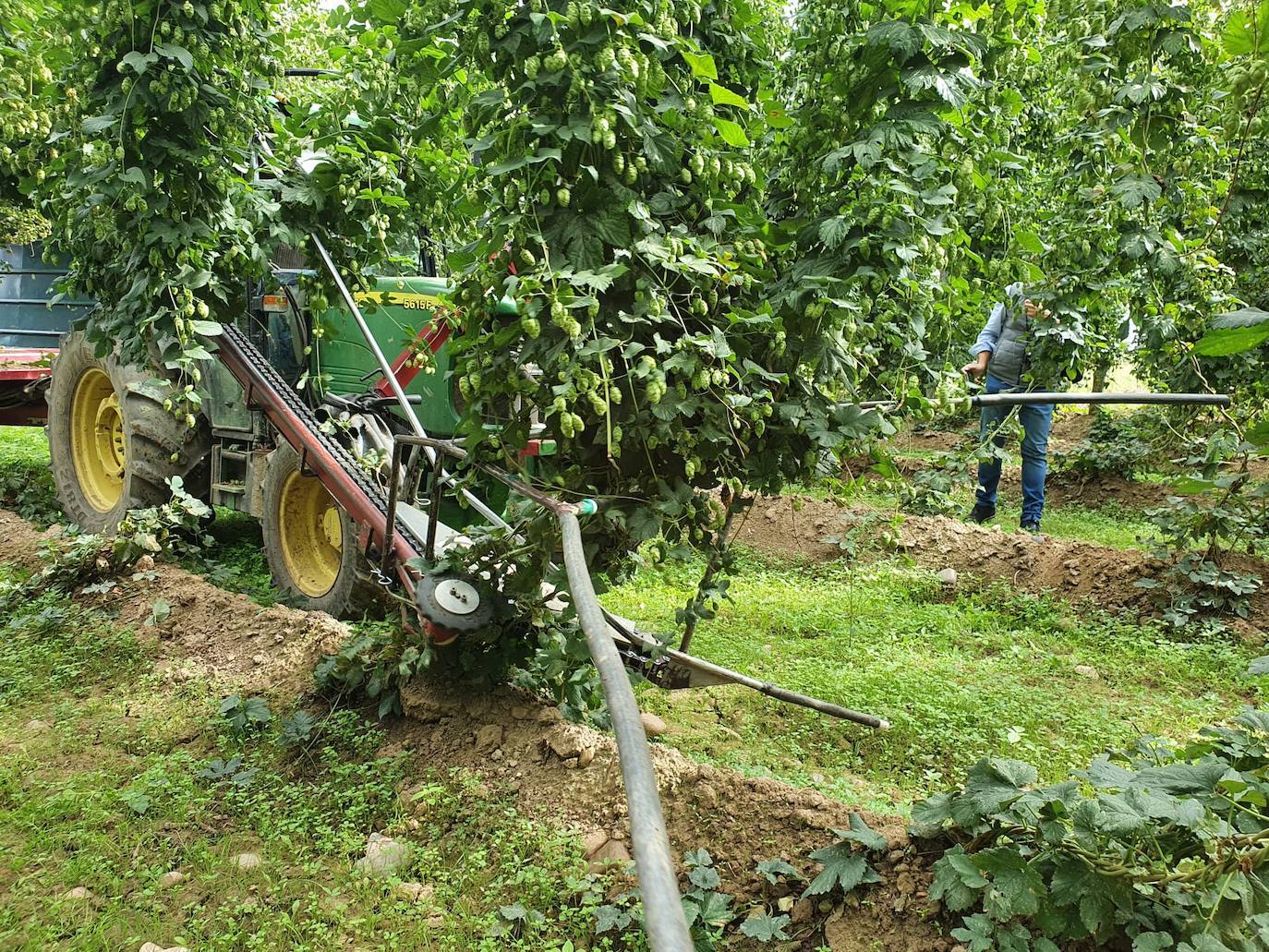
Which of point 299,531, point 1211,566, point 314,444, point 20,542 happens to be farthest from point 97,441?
point 1211,566

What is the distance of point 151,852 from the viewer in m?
2.76

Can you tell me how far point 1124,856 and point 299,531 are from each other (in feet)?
14.4

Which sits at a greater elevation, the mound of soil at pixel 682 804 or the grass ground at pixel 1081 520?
the mound of soil at pixel 682 804

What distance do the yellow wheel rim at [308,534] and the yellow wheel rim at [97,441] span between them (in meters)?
1.74

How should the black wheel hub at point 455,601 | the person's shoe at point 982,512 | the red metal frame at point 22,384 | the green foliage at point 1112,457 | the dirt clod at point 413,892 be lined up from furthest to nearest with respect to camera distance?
the green foliage at point 1112,457 → the person's shoe at point 982,512 → the red metal frame at point 22,384 → the black wheel hub at point 455,601 → the dirt clod at point 413,892

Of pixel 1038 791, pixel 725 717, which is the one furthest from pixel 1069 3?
pixel 725 717

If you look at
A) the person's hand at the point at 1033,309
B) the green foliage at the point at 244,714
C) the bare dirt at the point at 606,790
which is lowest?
the green foliage at the point at 244,714

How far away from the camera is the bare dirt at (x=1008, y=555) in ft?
19.0

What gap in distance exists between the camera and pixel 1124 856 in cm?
183

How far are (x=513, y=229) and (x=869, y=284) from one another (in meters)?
0.93

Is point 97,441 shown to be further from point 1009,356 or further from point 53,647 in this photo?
point 1009,356

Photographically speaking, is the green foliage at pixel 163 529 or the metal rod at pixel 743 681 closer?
the metal rod at pixel 743 681

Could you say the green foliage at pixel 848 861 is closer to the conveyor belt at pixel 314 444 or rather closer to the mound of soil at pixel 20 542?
the conveyor belt at pixel 314 444

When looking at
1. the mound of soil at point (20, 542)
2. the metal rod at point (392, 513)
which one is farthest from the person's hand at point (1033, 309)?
the mound of soil at point (20, 542)
